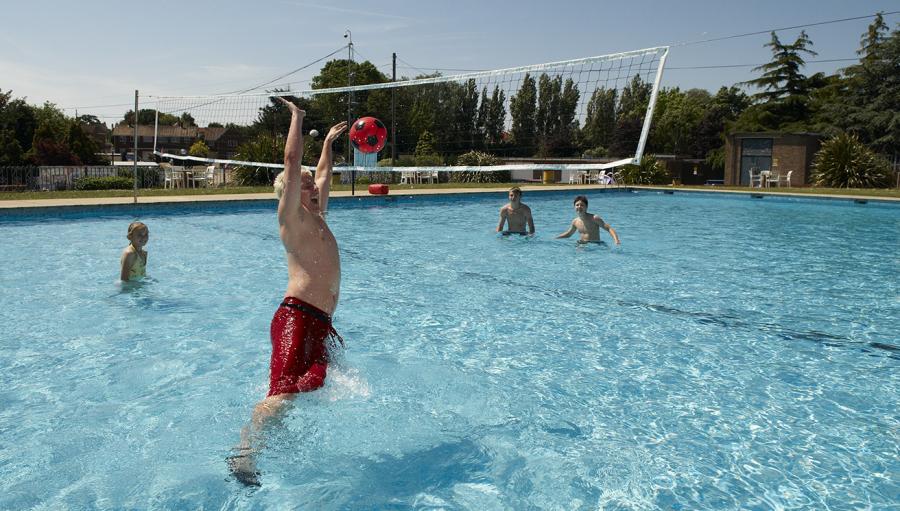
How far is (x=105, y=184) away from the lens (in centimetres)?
2456

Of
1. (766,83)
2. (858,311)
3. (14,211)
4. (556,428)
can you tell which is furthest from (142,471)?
(766,83)

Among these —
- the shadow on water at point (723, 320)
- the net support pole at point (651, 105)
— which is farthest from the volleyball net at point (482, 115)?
the shadow on water at point (723, 320)

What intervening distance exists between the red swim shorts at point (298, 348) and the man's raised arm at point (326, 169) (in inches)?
27.1

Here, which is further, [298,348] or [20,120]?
[20,120]

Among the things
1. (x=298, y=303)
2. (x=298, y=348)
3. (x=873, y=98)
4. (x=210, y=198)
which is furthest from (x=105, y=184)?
(x=873, y=98)

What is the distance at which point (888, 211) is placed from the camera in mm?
20219

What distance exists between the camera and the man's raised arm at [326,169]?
4199 millimetres

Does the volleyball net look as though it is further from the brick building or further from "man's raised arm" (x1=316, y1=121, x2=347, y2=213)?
the brick building

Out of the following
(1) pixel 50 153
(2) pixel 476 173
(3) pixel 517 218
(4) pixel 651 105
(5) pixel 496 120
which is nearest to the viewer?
(4) pixel 651 105

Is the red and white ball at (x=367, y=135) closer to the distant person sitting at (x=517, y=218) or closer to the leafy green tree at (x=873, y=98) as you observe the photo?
the distant person sitting at (x=517, y=218)

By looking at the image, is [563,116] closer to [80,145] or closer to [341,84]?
[80,145]

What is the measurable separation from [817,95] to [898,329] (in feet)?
176

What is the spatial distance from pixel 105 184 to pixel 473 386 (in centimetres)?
2388

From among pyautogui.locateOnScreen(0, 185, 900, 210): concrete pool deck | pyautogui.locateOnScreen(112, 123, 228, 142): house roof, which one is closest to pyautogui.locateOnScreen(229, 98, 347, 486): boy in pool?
pyautogui.locateOnScreen(0, 185, 900, 210): concrete pool deck
